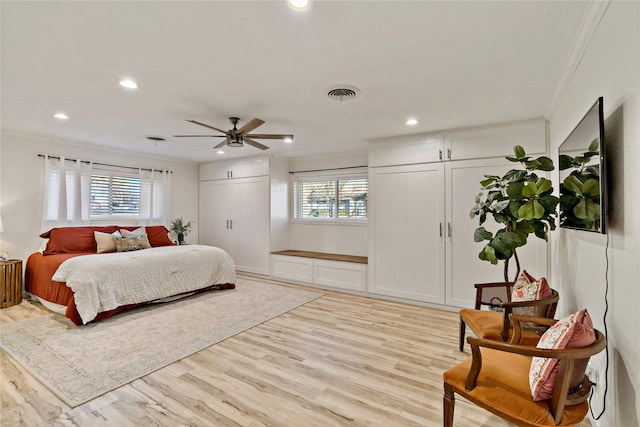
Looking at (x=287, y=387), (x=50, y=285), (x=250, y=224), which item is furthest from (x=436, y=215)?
(x=50, y=285)

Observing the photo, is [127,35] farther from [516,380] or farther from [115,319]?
[115,319]

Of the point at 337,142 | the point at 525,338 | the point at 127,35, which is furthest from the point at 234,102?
the point at 525,338

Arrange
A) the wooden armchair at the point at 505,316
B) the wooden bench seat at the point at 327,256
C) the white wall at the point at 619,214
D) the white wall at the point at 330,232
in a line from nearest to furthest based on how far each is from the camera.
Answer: the white wall at the point at 619,214, the wooden armchair at the point at 505,316, the wooden bench seat at the point at 327,256, the white wall at the point at 330,232

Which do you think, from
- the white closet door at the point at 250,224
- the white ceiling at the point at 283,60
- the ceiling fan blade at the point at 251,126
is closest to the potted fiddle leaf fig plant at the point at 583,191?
A: the white ceiling at the point at 283,60

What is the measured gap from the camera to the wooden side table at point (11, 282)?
3.83 meters

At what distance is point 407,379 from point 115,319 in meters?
Result: 3.34

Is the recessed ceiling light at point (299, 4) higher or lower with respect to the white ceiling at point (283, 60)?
lower

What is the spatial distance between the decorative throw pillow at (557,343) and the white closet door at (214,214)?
5.64 m

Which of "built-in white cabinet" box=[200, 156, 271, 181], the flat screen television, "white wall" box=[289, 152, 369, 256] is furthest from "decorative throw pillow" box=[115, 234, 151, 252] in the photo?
the flat screen television

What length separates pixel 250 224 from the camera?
592 cm

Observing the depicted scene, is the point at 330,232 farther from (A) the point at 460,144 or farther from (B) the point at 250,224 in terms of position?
(A) the point at 460,144

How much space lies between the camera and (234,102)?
2951 millimetres

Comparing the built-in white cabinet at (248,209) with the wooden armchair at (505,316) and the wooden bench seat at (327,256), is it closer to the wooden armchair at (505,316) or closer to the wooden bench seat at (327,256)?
the wooden bench seat at (327,256)

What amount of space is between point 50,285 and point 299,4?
435cm
